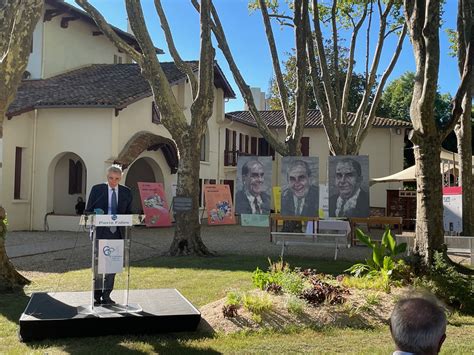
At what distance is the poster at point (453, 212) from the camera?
14.2m

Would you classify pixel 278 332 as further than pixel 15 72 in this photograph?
No

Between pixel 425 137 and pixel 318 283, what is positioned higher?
pixel 425 137

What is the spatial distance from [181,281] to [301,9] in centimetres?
891

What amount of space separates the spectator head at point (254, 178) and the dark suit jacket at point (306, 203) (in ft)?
2.20

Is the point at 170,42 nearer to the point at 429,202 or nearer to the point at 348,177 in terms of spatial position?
the point at 348,177

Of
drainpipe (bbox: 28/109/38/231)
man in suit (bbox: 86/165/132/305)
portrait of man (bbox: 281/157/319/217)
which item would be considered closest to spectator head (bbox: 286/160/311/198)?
portrait of man (bbox: 281/157/319/217)

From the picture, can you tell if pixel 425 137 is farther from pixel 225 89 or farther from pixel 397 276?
pixel 225 89

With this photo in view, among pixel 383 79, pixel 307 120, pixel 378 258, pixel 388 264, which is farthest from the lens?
pixel 307 120

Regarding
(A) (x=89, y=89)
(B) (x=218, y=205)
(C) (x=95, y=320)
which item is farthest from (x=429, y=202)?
(B) (x=218, y=205)

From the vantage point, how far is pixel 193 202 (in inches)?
505

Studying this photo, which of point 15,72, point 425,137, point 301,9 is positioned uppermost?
point 301,9

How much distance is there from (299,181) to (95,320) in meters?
7.53

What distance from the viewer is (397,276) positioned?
7910 millimetres

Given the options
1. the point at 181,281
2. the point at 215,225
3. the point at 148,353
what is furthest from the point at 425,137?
the point at 215,225
